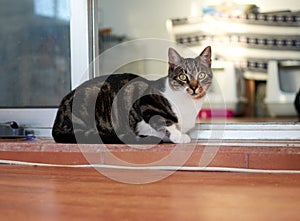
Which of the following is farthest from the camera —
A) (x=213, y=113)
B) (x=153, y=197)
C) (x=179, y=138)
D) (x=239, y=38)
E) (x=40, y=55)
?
(x=239, y=38)

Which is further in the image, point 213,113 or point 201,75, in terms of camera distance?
point 213,113

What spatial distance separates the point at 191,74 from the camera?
121cm

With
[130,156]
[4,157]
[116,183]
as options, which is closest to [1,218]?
[116,183]

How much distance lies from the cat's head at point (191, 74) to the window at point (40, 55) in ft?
0.98

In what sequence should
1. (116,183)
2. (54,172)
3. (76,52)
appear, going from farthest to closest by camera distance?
(76,52) < (54,172) < (116,183)

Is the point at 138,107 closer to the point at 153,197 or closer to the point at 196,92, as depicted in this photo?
the point at 196,92

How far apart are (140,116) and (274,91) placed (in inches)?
118

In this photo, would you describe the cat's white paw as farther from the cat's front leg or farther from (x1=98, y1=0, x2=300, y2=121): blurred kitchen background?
(x1=98, y1=0, x2=300, y2=121): blurred kitchen background

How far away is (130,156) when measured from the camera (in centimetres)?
107

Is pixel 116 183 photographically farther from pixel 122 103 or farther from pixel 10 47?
pixel 10 47

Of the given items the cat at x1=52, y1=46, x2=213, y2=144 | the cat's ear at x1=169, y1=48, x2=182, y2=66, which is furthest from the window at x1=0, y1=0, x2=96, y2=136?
the cat's ear at x1=169, y1=48, x2=182, y2=66

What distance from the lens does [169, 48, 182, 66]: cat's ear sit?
1.24m

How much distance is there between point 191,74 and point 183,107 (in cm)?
10

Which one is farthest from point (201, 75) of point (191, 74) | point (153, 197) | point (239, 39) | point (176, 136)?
point (239, 39)
